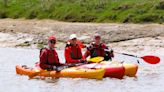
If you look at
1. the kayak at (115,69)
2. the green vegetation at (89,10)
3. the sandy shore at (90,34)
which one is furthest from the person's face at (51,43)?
the green vegetation at (89,10)

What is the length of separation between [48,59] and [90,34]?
36.8 ft

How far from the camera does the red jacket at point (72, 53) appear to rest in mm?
19938

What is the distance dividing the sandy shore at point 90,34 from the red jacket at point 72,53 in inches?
272

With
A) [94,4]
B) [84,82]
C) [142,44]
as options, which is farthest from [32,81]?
[94,4]

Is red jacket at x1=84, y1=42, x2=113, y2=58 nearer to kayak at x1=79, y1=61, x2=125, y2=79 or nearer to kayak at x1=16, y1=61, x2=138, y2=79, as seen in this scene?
kayak at x1=16, y1=61, x2=138, y2=79

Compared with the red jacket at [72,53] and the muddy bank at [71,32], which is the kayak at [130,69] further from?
the muddy bank at [71,32]

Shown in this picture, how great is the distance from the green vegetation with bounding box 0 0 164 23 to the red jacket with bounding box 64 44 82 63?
1247 centimetres

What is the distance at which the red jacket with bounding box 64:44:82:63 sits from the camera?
19938 mm

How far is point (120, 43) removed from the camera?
1126 inches

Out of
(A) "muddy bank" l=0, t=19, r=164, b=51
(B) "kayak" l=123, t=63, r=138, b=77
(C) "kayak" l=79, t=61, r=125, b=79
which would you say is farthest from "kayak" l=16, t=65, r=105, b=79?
(A) "muddy bank" l=0, t=19, r=164, b=51

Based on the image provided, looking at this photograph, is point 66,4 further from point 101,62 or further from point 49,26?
point 101,62

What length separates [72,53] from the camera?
20016 millimetres

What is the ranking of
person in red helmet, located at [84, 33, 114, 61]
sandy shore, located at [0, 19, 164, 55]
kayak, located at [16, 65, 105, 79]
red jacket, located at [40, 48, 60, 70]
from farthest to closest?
sandy shore, located at [0, 19, 164, 55] → person in red helmet, located at [84, 33, 114, 61] → red jacket, located at [40, 48, 60, 70] → kayak, located at [16, 65, 105, 79]

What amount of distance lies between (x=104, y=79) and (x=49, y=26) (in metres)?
14.8
